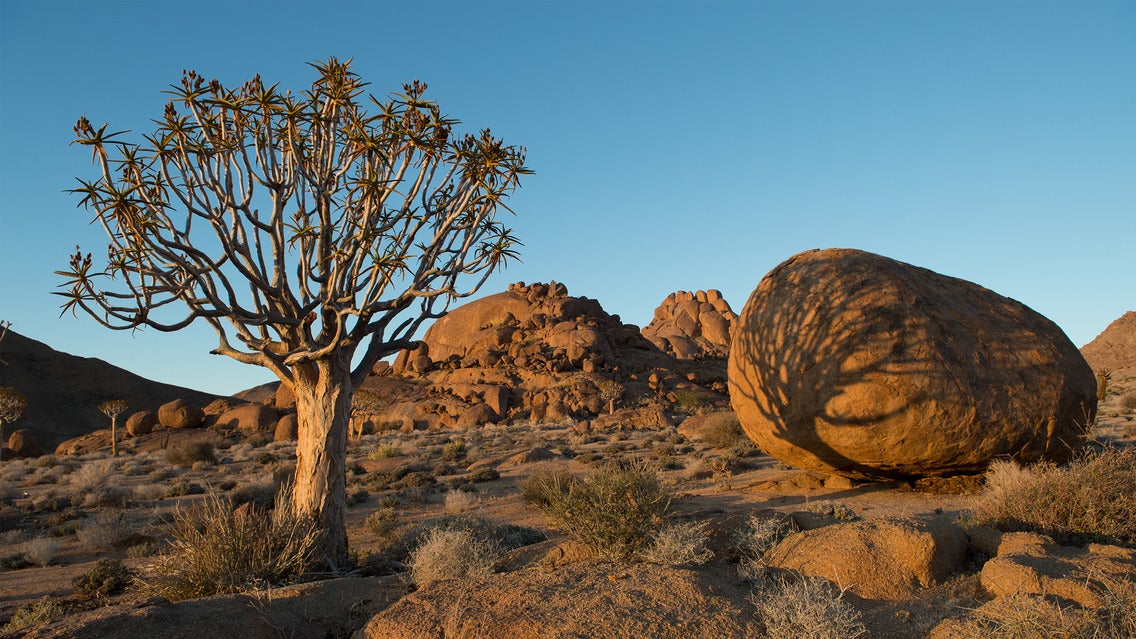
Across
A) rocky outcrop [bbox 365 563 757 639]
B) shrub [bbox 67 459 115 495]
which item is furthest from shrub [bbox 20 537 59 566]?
rocky outcrop [bbox 365 563 757 639]

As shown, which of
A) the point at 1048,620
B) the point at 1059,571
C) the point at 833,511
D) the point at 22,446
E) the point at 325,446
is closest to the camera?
the point at 1048,620

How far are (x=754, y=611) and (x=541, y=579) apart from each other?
1.56 m

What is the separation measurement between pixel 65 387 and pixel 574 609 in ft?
200

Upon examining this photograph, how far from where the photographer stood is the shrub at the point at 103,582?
784 cm

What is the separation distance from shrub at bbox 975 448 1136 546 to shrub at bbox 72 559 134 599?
30.8ft

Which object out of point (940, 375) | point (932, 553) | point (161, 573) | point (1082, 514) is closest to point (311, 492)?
point (161, 573)

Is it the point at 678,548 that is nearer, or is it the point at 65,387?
the point at 678,548

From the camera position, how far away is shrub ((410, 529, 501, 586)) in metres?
6.41

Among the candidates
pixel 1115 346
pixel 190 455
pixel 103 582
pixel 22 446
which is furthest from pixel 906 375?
pixel 1115 346

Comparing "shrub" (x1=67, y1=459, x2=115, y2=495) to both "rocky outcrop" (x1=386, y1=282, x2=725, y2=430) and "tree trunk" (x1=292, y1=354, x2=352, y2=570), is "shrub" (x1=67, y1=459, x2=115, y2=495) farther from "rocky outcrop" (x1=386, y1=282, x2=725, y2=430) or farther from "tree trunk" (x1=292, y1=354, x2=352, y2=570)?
Result: "rocky outcrop" (x1=386, y1=282, x2=725, y2=430)

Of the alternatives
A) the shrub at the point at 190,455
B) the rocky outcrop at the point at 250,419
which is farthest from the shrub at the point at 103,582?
the rocky outcrop at the point at 250,419

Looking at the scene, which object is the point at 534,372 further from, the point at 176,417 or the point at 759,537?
the point at 759,537

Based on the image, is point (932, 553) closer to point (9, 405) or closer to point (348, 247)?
point (348, 247)

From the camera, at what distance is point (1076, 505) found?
6559 millimetres
